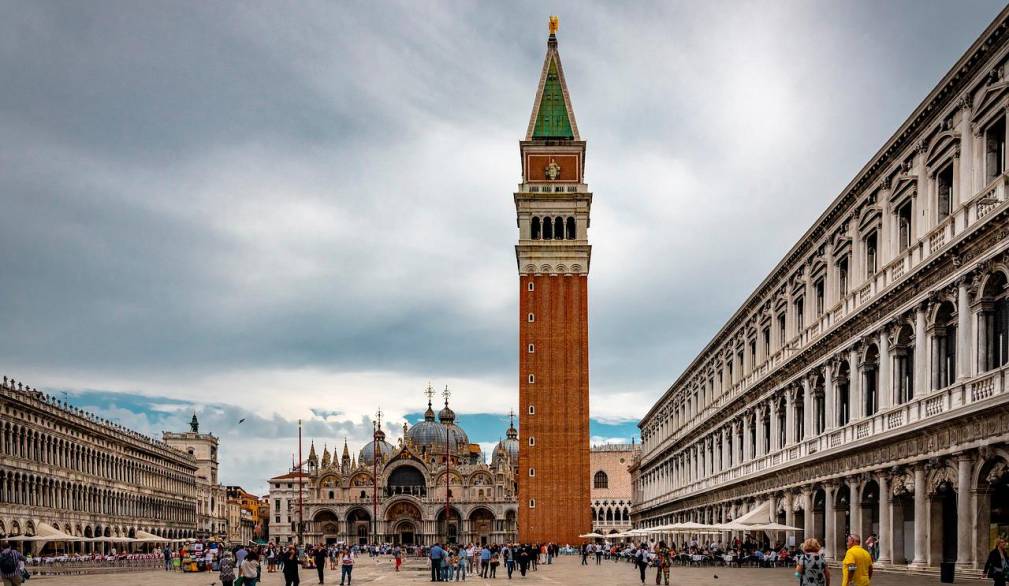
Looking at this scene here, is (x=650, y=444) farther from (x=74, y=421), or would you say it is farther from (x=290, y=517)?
(x=290, y=517)

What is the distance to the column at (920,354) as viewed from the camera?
102 feet

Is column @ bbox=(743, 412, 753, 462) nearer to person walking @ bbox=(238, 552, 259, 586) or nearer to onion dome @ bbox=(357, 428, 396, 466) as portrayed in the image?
person walking @ bbox=(238, 552, 259, 586)

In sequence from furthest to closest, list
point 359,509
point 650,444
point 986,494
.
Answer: point 359,509
point 650,444
point 986,494

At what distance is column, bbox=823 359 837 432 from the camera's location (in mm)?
39781

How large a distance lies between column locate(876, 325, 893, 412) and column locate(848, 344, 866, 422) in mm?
1942

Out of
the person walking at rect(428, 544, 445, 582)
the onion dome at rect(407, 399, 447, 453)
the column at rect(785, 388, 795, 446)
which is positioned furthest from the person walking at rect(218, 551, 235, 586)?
the onion dome at rect(407, 399, 447, 453)

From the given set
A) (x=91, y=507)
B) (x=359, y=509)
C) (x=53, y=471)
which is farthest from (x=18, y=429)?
(x=359, y=509)

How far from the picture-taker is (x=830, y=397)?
1578 inches

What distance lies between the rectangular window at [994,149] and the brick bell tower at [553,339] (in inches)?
2719

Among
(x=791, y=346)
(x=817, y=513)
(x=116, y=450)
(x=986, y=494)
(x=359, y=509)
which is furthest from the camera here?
(x=359, y=509)

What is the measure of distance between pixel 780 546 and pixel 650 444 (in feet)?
180

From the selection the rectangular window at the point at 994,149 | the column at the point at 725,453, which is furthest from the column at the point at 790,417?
the rectangular window at the point at 994,149

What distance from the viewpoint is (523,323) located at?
97.2 m

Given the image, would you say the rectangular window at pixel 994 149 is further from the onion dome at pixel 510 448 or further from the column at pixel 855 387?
the onion dome at pixel 510 448
